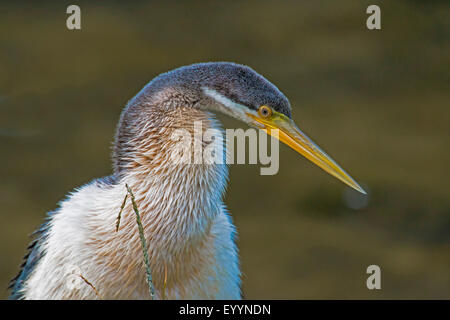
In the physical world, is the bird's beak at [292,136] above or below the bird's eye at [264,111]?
below

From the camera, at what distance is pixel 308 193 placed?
400 inches

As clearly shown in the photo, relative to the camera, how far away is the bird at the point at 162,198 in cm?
445

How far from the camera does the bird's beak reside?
14.9 ft

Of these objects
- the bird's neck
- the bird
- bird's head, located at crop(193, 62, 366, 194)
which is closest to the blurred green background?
the bird

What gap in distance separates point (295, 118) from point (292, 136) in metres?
6.13

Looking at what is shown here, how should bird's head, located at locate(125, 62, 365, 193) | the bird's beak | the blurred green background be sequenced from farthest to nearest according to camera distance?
the blurred green background, the bird's beak, bird's head, located at locate(125, 62, 365, 193)

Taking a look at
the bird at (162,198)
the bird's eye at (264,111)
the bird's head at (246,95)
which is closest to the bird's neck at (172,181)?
the bird at (162,198)

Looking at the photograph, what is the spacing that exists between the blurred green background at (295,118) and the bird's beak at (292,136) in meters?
4.49

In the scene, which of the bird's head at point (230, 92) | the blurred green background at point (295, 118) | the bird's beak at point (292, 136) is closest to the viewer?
the bird's head at point (230, 92)

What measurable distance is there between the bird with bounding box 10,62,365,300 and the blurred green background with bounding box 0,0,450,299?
4.48 metres

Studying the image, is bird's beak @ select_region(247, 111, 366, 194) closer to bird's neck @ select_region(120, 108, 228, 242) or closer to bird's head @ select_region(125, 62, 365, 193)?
bird's head @ select_region(125, 62, 365, 193)

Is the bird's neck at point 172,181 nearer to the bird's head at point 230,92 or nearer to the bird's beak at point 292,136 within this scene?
the bird's head at point 230,92
